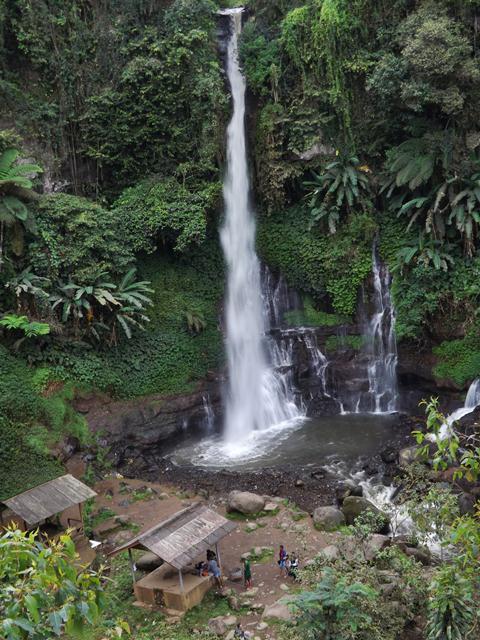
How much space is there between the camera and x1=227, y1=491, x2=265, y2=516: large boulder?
52.2 ft

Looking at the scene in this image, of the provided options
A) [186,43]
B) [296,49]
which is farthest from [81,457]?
[296,49]

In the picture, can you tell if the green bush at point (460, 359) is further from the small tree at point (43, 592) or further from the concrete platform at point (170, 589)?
the small tree at point (43, 592)

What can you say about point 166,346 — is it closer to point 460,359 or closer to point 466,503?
point 460,359

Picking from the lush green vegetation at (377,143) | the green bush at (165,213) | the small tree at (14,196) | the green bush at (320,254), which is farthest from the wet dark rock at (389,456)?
the small tree at (14,196)

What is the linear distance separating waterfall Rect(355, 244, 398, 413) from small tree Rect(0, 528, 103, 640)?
62.0ft

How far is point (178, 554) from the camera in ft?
40.2

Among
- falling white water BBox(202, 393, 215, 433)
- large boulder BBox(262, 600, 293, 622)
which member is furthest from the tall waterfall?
large boulder BBox(262, 600, 293, 622)

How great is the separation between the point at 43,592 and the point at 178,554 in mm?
8272

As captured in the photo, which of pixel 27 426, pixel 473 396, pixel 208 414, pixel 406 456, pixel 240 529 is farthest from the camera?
pixel 208 414

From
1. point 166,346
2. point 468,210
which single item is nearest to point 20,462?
point 166,346

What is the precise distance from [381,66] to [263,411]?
41.8 feet

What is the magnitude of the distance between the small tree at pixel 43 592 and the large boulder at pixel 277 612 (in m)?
7.86

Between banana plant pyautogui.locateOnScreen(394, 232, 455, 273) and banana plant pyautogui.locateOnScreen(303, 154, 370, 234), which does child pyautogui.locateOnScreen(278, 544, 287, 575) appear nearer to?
banana plant pyautogui.locateOnScreen(394, 232, 455, 273)

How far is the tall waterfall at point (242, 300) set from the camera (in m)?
22.7
